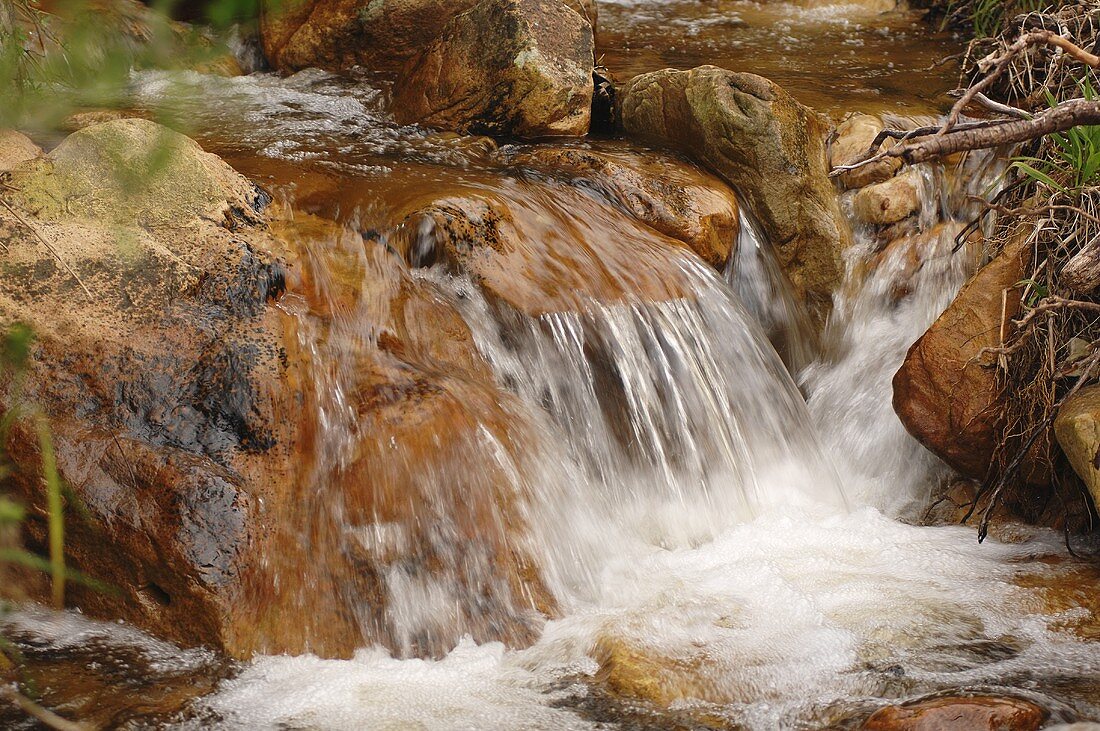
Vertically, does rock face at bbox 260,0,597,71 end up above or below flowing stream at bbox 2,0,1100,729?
above

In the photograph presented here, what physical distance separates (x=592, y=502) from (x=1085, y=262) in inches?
77.0

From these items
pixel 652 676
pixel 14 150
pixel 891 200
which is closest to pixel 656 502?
pixel 652 676

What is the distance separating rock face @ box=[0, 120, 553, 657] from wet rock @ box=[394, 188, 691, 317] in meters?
0.56

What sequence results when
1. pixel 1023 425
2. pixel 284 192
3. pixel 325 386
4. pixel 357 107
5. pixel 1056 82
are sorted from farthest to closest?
1. pixel 357 107
2. pixel 1056 82
3. pixel 284 192
4. pixel 1023 425
5. pixel 325 386

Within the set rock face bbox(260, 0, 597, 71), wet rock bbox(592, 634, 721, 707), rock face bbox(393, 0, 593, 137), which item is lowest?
wet rock bbox(592, 634, 721, 707)

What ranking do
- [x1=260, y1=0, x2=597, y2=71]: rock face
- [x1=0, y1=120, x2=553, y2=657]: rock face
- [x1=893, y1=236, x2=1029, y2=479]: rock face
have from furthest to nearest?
[x1=260, y1=0, x2=597, y2=71]: rock face < [x1=893, y1=236, x2=1029, y2=479]: rock face < [x1=0, y1=120, x2=553, y2=657]: rock face

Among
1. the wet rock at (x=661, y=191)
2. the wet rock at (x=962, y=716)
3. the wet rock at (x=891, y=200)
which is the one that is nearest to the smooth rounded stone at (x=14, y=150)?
the wet rock at (x=661, y=191)

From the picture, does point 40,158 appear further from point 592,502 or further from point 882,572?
point 882,572

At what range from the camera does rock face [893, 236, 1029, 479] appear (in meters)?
3.95

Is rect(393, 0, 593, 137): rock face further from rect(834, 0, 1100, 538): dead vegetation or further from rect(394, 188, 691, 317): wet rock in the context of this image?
rect(834, 0, 1100, 538): dead vegetation

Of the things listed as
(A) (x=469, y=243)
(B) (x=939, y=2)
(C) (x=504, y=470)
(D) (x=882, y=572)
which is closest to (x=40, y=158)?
(A) (x=469, y=243)

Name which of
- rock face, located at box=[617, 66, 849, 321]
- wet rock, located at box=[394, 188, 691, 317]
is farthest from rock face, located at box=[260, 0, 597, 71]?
wet rock, located at box=[394, 188, 691, 317]

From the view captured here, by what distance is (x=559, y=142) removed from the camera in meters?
5.25

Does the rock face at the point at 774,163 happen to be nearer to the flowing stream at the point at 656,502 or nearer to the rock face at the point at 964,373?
the flowing stream at the point at 656,502
